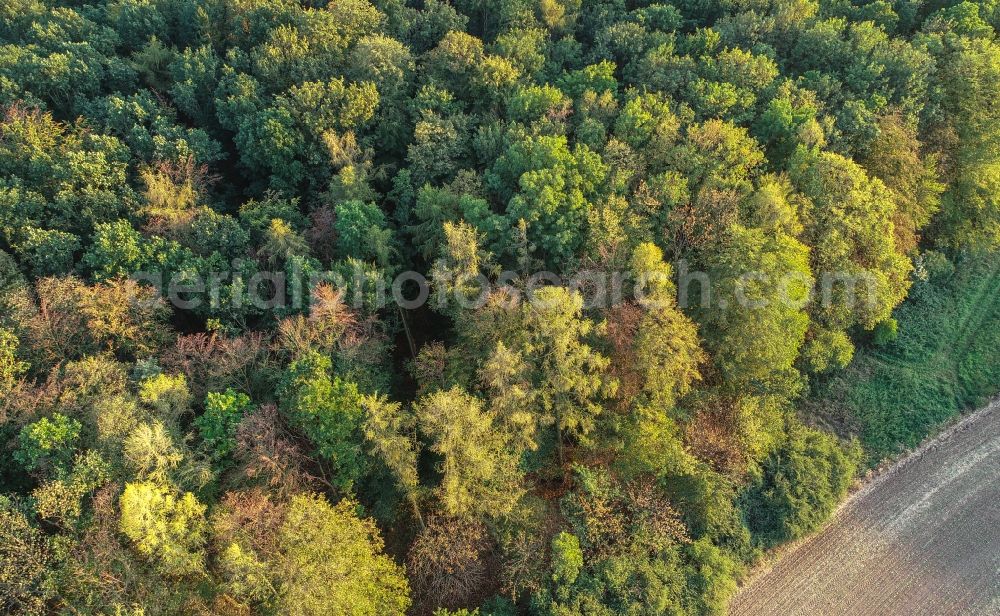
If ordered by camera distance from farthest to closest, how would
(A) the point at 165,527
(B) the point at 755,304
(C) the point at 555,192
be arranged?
(C) the point at 555,192 → (B) the point at 755,304 → (A) the point at 165,527

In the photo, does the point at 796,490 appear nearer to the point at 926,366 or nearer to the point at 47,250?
the point at 926,366

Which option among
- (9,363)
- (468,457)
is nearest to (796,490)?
(468,457)

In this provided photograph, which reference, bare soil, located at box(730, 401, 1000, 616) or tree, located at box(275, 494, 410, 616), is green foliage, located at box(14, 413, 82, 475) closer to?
tree, located at box(275, 494, 410, 616)

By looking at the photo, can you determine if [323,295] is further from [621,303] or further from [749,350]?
[749,350]

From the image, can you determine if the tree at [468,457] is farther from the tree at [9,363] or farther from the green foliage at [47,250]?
the green foliage at [47,250]

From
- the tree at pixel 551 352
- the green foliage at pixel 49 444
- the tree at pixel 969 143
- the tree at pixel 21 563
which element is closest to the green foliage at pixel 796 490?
the tree at pixel 551 352

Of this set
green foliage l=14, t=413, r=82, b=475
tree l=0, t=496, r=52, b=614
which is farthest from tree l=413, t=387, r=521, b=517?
tree l=0, t=496, r=52, b=614
